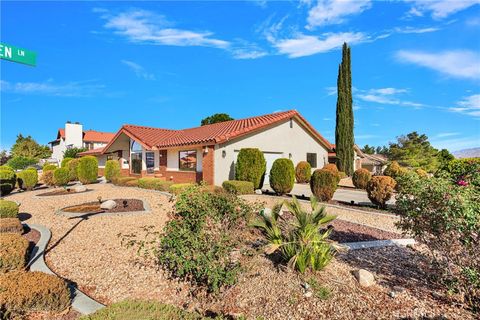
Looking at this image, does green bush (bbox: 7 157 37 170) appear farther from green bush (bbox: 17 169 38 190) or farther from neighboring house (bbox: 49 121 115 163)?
green bush (bbox: 17 169 38 190)

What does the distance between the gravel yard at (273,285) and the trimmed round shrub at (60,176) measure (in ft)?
49.6

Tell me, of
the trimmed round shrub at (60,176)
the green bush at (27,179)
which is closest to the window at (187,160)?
the trimmed round shrub at (60,176)

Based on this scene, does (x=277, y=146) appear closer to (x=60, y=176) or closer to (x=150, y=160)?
(x=150, y=160)

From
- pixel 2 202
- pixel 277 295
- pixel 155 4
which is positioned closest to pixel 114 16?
pixel 155 4

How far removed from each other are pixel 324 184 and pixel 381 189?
2239mm

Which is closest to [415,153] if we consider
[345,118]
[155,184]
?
[345,118]

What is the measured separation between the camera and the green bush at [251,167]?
16062 mm

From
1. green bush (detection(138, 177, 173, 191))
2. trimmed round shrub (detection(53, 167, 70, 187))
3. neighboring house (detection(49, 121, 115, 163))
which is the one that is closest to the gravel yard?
green bush (detection(138, 177, 173, 191))

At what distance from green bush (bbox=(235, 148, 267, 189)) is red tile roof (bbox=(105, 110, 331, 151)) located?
1.67 m

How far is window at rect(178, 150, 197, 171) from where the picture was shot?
19.4m

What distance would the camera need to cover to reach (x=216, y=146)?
17203 millimetres

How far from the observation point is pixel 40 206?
11562 millimetres

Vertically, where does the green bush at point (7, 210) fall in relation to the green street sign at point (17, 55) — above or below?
below

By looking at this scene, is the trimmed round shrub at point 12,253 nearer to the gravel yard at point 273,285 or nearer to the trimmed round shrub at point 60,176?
the gravel yard at point 273,285
